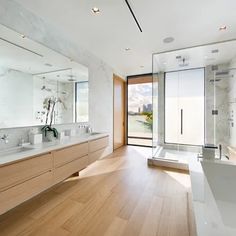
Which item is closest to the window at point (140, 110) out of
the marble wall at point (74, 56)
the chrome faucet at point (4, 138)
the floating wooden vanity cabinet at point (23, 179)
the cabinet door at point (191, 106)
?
the cabinet door at point (191, 106)

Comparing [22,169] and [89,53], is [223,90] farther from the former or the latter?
[22,169]

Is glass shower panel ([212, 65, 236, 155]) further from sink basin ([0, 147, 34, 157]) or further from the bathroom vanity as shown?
sink basin ([0, 147, 34, 157])

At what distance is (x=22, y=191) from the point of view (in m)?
1.64

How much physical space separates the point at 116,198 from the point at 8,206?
138 cm

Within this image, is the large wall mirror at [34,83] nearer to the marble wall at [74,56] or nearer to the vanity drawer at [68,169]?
the marble wall at [74,56]

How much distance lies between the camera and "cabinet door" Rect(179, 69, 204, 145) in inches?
193

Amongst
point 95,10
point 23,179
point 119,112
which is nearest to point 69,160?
point 23,179

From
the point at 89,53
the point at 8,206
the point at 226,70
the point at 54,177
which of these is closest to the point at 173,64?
the point at 226,70

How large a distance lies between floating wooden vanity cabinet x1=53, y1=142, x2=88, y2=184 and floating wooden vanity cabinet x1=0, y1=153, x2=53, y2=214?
0.38 ft

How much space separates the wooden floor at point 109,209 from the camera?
5.46ft

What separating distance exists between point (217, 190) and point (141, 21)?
2.81 metres

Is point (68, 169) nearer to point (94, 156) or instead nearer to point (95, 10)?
point (94, 156)

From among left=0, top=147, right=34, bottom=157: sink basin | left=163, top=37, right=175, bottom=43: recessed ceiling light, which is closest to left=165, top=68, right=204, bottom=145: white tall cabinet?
left=163, top=37, right=175, bottom=43: recessed ceiling light

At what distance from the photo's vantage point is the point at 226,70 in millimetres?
4449
